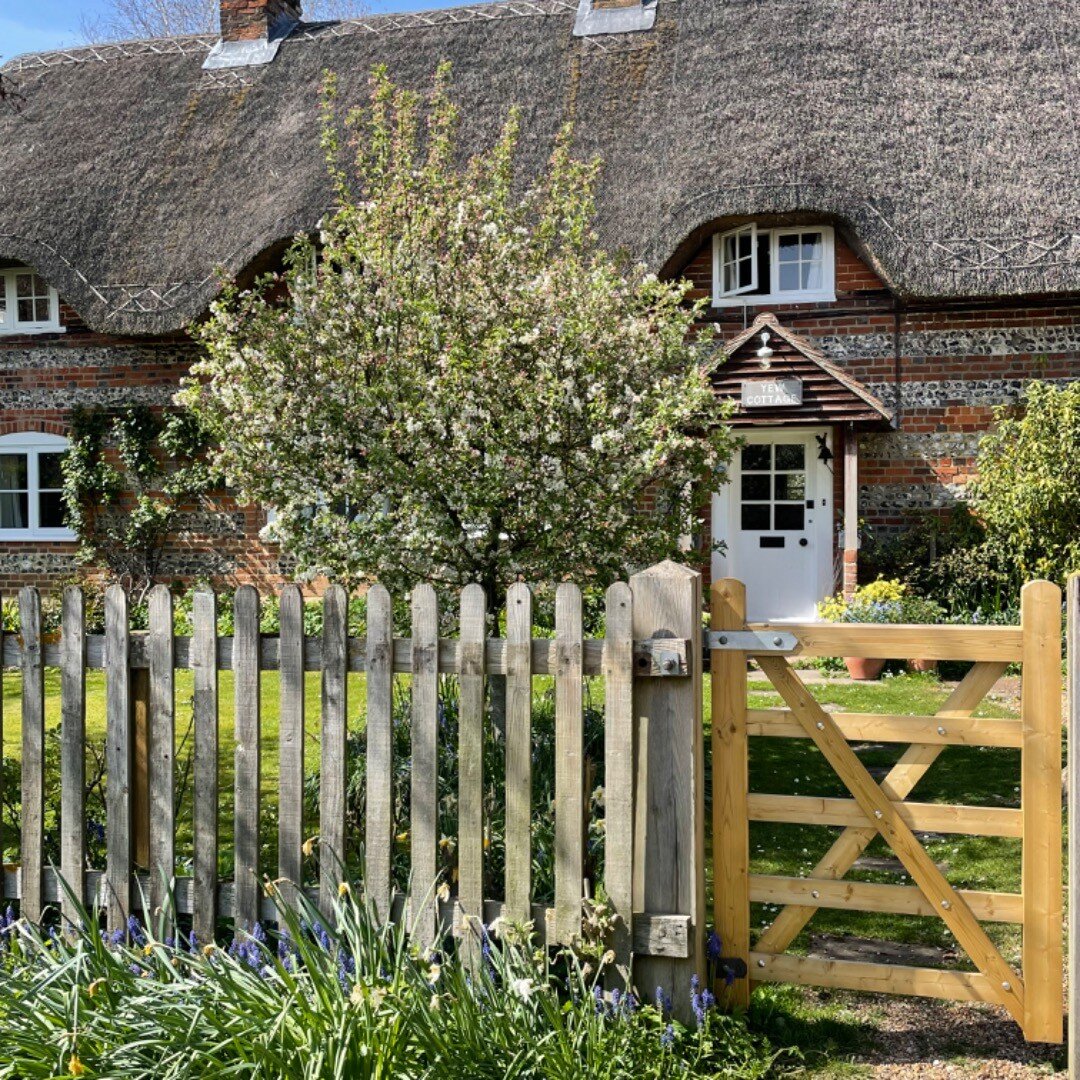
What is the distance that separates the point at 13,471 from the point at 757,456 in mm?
9253

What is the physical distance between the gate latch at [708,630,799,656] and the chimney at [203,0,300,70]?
49.0ft

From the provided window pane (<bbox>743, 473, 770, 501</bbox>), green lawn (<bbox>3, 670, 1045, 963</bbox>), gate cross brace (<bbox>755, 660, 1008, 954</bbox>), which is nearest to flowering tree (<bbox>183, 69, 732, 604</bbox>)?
green lawn (<bbox>3, 670, 1045, 963</bbox>)

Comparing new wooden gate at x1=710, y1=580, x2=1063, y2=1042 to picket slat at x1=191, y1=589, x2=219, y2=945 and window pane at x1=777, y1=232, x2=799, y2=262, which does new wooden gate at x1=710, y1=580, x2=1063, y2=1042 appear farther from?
window pane at x1=777, y1=232, x2=799, y2=262

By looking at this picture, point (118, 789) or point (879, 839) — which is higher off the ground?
point (118, 789)

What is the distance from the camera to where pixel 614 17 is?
14539 millimetres

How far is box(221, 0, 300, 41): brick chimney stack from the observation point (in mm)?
16172

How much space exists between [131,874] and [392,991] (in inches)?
45.4

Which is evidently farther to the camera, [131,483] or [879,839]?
[131,483]

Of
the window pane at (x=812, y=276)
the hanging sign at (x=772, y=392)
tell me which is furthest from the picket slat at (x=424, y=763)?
the window pane at (x=812, y=276)

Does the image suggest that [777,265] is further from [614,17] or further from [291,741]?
[291,741]

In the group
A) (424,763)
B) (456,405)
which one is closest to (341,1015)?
(424,763)

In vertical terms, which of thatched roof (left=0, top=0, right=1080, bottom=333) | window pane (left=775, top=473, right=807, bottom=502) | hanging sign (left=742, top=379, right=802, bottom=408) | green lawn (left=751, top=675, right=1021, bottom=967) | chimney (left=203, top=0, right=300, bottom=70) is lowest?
green lawn (left=751, top=675, right=1021, bottom=967)

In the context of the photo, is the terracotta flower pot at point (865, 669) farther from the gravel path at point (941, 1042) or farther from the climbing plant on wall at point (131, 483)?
the climbing plant on wall at point (131, 483)

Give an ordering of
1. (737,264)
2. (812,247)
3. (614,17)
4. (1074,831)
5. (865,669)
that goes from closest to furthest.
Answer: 1. (1074,831)
2. (865,669)
3. (812,247)
4. (737,264)
5. (614,17)
